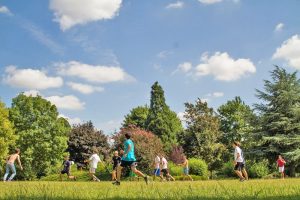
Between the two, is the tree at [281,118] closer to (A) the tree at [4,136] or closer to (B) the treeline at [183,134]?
(B) the treeline at [183,134]

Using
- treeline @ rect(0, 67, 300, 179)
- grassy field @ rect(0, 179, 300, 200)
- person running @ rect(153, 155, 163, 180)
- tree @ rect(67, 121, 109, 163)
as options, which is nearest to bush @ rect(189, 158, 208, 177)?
treeline @ rect(0, 67, 300, 179)

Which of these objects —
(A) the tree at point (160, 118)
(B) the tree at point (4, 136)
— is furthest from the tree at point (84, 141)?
(B) the tree at point (4, 136)

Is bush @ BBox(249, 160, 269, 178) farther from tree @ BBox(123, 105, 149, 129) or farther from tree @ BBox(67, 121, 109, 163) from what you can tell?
tree @ BBox(123, 105, 149, 129)

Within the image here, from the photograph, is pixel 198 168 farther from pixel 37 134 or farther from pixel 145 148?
pixel 37 134

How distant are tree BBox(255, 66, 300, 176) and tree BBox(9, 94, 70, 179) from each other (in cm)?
2910

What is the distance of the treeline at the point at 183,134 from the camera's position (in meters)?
41.6

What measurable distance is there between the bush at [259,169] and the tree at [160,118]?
2460cm

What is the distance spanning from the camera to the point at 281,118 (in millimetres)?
41812

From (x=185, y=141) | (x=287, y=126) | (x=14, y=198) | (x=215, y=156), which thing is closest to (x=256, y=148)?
(x=287, y=126)

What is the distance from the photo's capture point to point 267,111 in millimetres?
43781

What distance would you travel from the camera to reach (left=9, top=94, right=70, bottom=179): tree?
5659 cm

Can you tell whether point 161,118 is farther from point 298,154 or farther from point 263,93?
point 298,154

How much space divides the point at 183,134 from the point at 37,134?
20.5 metres

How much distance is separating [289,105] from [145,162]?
15643mm
